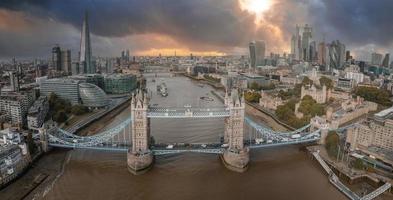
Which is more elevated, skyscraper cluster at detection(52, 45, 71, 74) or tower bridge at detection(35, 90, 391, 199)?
skyscraper cluster at detection(52, 45, 71, 74)

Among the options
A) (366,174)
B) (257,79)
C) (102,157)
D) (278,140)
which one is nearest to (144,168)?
(102,157)

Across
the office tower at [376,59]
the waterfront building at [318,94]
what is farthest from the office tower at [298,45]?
the waterfront building at [318,94]

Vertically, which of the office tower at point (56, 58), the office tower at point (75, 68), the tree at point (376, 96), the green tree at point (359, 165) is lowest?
the green tree at point (359, 165)

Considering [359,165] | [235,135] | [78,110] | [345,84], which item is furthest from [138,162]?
[345,84]

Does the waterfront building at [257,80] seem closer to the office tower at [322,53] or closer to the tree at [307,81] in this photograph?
the tree at [307,81]

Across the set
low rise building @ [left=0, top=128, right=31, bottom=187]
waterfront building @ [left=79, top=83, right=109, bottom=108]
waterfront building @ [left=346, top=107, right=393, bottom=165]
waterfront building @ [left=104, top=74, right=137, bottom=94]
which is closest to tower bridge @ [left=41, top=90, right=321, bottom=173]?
low rise building @ [left=0, top=128, right=31, bottom=187]

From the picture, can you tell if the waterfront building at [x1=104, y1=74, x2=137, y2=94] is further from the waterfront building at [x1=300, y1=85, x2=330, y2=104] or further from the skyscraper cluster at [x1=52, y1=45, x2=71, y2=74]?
the waterfront building at [x1=300, y1=85, x2=330, y2=104]

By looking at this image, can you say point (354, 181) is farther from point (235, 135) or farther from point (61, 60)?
point (61, 60)
